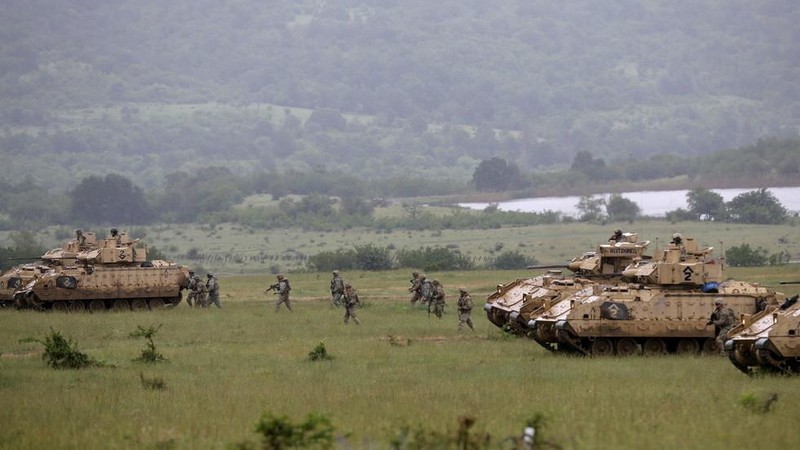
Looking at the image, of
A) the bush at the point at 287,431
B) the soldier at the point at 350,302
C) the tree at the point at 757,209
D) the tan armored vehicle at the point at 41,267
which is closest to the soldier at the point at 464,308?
the soldier at the point at 350,302

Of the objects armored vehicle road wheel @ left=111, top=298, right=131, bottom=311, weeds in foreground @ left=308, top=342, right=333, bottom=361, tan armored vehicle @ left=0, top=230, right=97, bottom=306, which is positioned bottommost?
weeds in foreground @ left=308, top=342, right=333, bottom=361

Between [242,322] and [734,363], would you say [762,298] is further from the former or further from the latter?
[242,322]

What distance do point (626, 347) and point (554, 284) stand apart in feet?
13.9

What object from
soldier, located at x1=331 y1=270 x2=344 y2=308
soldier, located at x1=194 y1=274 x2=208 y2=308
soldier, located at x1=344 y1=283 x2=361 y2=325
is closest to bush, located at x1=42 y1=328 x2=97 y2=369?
soldier, located at x1=344 y1=283 x2=361 y2=325

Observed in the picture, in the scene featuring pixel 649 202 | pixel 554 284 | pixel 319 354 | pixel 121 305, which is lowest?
pixel 319 354

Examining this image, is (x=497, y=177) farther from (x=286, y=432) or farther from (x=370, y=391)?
(x=286, y=432)

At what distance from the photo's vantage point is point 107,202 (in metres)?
120

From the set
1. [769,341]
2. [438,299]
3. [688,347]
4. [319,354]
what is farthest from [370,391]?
[438,299]

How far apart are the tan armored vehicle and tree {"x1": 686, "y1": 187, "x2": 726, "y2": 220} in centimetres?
5176

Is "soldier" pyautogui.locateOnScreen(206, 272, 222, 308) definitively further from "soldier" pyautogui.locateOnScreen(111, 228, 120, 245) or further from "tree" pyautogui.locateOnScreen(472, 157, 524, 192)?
"tree" pyautogui.locateOnScreen(472, 157, 524, 192)

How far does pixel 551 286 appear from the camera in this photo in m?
39.0

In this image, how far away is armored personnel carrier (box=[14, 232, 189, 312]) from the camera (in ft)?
165

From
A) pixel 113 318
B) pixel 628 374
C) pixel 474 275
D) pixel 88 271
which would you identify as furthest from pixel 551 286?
pixel 474 275

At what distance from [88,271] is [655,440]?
3170 cm
